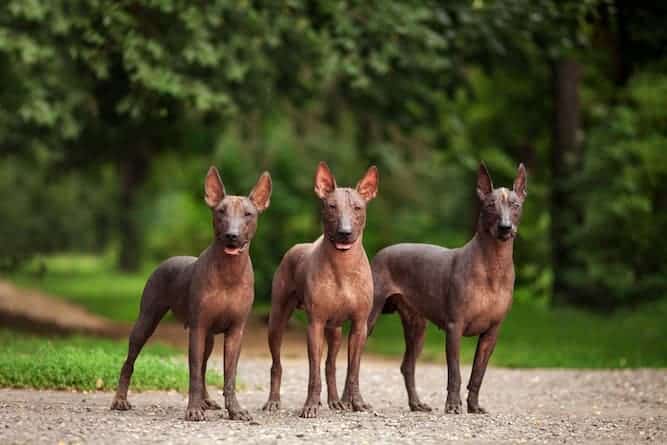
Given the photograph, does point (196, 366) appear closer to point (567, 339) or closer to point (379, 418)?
point (379, 418)

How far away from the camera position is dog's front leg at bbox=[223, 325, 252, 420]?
11.4 metres

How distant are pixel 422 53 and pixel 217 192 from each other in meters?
10.9

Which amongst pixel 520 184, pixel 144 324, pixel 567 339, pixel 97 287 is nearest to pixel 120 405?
pixel 144 324

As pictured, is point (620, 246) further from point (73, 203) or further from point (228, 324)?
point (73, 203)

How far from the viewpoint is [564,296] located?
2862 centimetres

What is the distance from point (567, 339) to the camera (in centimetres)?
2291

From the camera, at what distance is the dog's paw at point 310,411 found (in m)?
11.6

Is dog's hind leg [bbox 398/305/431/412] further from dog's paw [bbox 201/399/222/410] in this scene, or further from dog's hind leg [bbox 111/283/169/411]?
dog's hind leg [bbox 111/283/169/411]

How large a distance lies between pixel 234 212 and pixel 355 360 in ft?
6.59

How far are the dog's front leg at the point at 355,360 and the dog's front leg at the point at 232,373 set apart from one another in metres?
1.14

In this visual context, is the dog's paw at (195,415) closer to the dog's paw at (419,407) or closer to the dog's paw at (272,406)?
the dog's paw at (272,406)

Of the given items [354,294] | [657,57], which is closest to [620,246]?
[657,57]

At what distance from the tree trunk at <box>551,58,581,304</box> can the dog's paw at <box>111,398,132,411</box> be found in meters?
16.7

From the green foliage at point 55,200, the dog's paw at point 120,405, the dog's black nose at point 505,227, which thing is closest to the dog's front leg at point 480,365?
the dog's black nose at point 505,227
